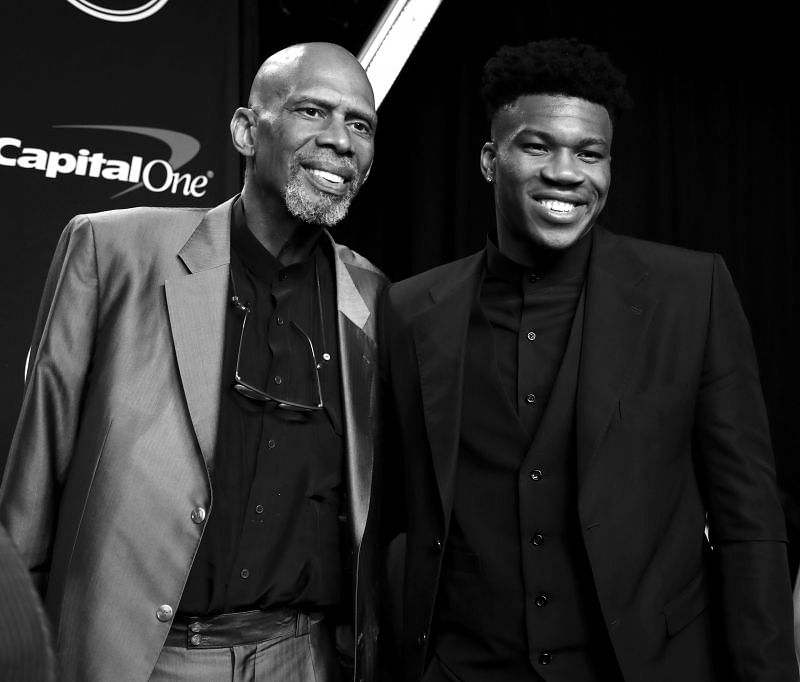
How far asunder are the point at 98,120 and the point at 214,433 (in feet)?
6.60

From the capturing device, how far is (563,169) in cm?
195

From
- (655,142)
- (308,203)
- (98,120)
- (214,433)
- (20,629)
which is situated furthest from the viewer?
(655,142)

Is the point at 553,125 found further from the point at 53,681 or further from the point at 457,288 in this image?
the point at 53,681

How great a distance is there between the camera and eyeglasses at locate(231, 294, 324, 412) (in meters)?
2.01

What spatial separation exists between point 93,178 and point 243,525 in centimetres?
199

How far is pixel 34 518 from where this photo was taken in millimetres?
1948

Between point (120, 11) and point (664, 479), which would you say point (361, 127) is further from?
point (120, 11)

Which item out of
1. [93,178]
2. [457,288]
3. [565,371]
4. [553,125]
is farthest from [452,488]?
[93,178]

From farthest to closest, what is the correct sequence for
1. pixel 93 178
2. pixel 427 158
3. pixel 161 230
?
pixel 427 158 → pixel 93 178 → pixel 161 230

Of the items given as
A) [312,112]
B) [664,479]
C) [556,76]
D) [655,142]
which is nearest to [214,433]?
[312,112]

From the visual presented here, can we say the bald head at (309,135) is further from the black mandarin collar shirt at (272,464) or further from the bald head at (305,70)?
the black mandarin collar shirt at (272,464)

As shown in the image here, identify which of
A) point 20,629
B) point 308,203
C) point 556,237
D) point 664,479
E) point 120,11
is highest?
point 120,11

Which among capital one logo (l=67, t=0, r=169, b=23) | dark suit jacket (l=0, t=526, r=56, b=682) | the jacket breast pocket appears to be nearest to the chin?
the jacket breast pocket

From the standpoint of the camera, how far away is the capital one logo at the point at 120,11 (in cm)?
358
